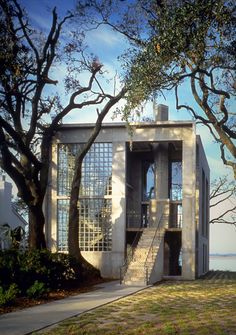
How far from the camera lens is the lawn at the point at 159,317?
9672 millimetres

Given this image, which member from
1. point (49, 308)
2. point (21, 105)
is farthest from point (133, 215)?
point (49, 308)

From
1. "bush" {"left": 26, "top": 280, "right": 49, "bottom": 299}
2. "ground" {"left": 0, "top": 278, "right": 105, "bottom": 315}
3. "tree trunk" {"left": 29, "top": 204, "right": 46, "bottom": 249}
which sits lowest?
"ground" {"left": 0, "top": 278, "right": 105, "bottom": 315}

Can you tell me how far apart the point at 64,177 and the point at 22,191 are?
727 cm

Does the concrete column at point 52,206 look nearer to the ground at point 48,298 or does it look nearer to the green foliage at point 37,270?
the ground at point 48,298

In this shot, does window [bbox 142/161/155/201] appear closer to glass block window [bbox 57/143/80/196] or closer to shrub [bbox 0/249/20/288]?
glass block window [bbox 57/143/80/196]

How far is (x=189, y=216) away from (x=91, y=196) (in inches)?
200

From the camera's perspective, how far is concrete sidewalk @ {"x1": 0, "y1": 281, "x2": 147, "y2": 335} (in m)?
10.2

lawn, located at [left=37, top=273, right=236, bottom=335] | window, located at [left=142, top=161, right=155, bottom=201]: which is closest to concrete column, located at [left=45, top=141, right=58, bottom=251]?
window, located at [left=142, top=161, right=155, bottom=201]

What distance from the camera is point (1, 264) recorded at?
15977mm

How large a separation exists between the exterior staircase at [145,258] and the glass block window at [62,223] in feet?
13.1

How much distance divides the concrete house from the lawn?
870 centimetres

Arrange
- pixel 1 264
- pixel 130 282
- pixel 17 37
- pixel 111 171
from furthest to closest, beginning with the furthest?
pixel 111 171 < pixel 130 282 < pixel 17 37 < pixel 1 264

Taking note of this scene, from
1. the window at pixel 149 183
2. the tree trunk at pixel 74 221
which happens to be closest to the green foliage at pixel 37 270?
the tree trunk at pixel 74 221

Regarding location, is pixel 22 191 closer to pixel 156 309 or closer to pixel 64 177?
pixel 64 177
